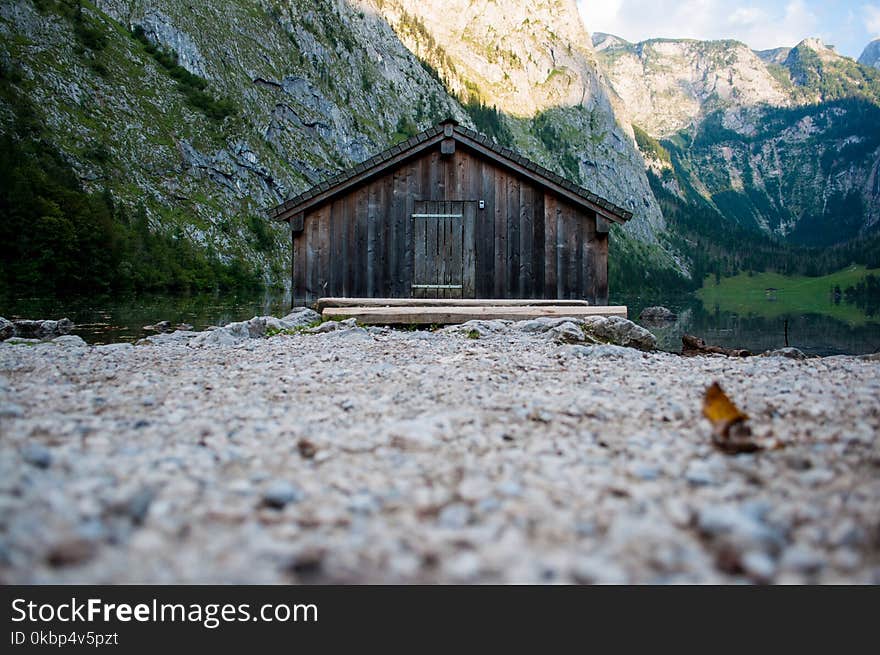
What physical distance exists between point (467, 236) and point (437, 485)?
41.1 feet

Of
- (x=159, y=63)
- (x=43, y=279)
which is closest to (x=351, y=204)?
(x=43, y=279)

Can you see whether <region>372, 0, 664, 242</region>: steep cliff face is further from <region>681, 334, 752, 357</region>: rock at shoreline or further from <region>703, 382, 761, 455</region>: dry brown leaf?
<region>703, 382, 761, 455</region>: dry brown leaf

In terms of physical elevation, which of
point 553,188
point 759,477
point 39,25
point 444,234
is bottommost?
point 759,477

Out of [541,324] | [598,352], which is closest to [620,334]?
[541,324]

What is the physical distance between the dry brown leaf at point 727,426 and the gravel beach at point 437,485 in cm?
9

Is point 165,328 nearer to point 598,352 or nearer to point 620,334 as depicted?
point 620,334

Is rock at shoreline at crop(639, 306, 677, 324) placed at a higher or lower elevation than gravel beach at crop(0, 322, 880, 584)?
higher

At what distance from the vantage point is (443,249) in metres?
15.0

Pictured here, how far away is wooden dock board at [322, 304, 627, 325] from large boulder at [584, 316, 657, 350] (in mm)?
974

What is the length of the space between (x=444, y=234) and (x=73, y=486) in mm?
12909

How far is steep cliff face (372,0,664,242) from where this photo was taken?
539ft

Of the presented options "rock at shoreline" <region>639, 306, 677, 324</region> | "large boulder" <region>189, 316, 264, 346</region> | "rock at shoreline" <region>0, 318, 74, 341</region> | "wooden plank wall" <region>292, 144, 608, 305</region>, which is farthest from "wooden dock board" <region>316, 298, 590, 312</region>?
"rock at shoreline" <region>639, 306, 677, 324</region>
